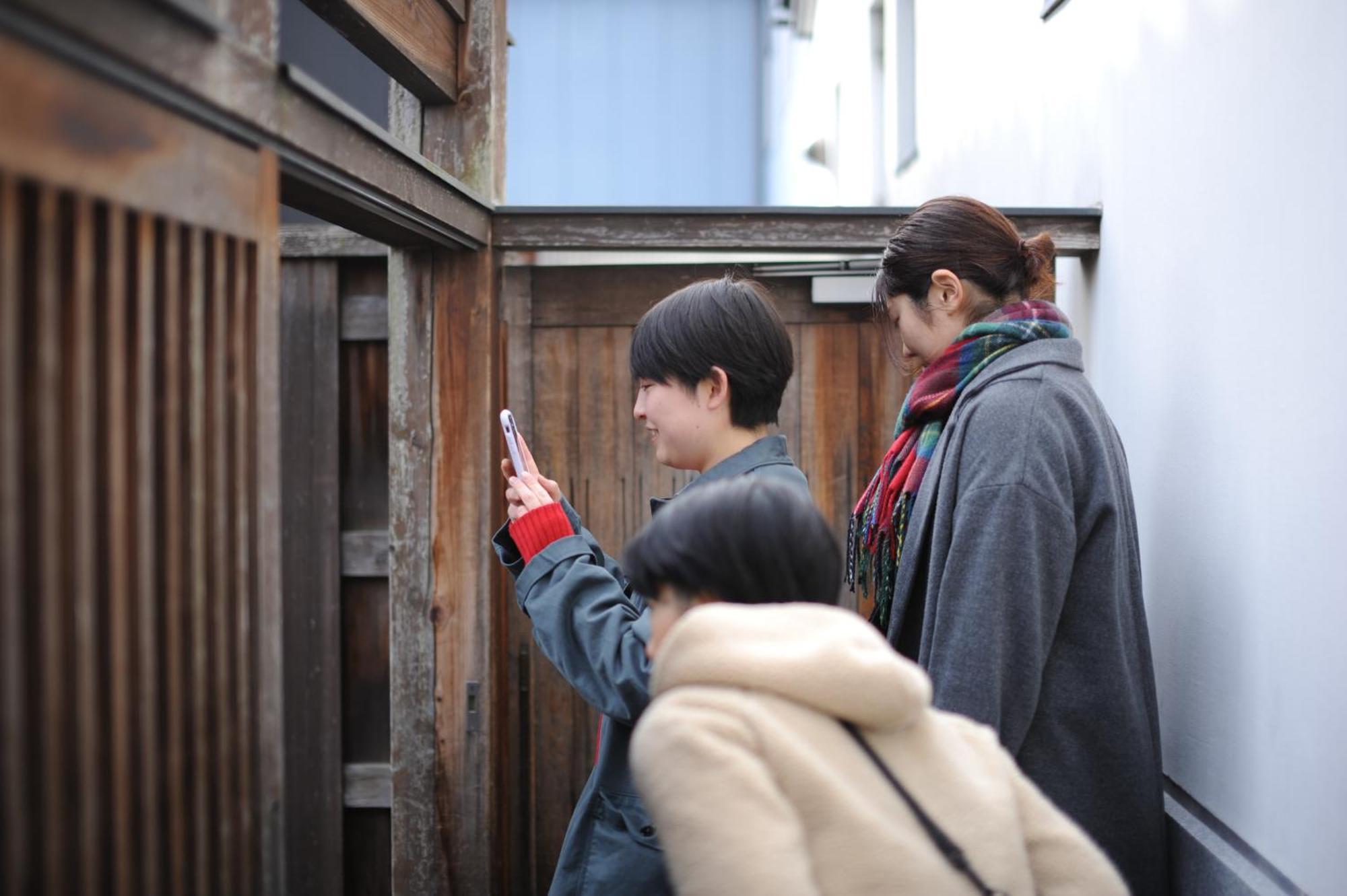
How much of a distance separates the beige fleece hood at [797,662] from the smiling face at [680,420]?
2.40 feet

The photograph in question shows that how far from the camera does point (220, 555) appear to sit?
1.38 meters

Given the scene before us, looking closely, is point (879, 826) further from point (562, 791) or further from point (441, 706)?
point (562, 791)

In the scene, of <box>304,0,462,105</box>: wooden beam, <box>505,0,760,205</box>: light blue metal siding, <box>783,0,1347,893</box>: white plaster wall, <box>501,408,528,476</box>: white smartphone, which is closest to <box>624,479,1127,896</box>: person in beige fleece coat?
<box>501,408,528,476</box>: white smartphone

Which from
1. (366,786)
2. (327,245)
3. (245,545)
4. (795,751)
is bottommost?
(366,786)

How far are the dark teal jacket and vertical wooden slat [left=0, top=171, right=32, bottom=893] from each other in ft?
2.80

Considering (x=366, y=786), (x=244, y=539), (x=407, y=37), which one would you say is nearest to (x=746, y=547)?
(x=244, y=539)

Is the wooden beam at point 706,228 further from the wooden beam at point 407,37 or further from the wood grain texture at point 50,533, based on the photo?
the wood grain texture at point 50,533

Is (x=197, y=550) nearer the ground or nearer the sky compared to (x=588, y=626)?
nearer the sky

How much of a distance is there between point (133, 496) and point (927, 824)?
954 millimetres

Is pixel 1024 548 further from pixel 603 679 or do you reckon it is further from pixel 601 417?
pixel 601 417

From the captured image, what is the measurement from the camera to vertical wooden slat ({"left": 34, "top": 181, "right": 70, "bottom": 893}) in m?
1.08

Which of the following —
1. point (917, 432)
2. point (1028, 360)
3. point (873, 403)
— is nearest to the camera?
point (1028, 360)

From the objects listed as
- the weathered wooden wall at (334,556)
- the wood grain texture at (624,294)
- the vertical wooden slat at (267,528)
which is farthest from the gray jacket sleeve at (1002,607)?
the weathered wooden wall at (334,556)

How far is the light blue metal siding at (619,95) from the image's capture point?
40.8 feet
